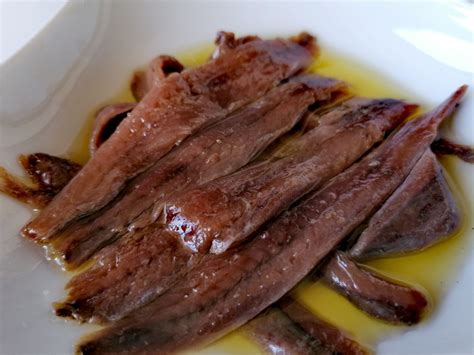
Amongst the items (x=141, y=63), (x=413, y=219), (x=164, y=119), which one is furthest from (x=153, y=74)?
(x=413, y=219)

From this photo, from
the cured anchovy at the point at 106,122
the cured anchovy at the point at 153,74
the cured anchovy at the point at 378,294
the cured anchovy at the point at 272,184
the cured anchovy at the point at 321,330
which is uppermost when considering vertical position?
the cured anchovy at the point at 153,74

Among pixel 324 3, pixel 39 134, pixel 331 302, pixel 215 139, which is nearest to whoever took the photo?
pixel 331 302

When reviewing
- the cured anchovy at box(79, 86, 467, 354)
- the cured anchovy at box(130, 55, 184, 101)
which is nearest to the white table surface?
the cured anchovy at box(130, 55, 184, 101)

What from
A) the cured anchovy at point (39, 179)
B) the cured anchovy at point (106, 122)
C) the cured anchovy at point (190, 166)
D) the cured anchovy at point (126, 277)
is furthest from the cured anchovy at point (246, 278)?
the cured anchovy at point (106, 122)

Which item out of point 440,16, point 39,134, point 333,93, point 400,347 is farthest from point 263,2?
point 400,347

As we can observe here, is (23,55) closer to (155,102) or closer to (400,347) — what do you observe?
(155,102)

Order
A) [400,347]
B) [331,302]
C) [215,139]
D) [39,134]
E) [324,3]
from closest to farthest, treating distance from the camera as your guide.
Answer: [400,347]
[331,302]
[215,139]
[39,134]
[324,3]

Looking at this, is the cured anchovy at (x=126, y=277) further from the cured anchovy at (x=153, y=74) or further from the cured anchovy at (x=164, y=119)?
the cured anchovy at (x=153, y=74)
